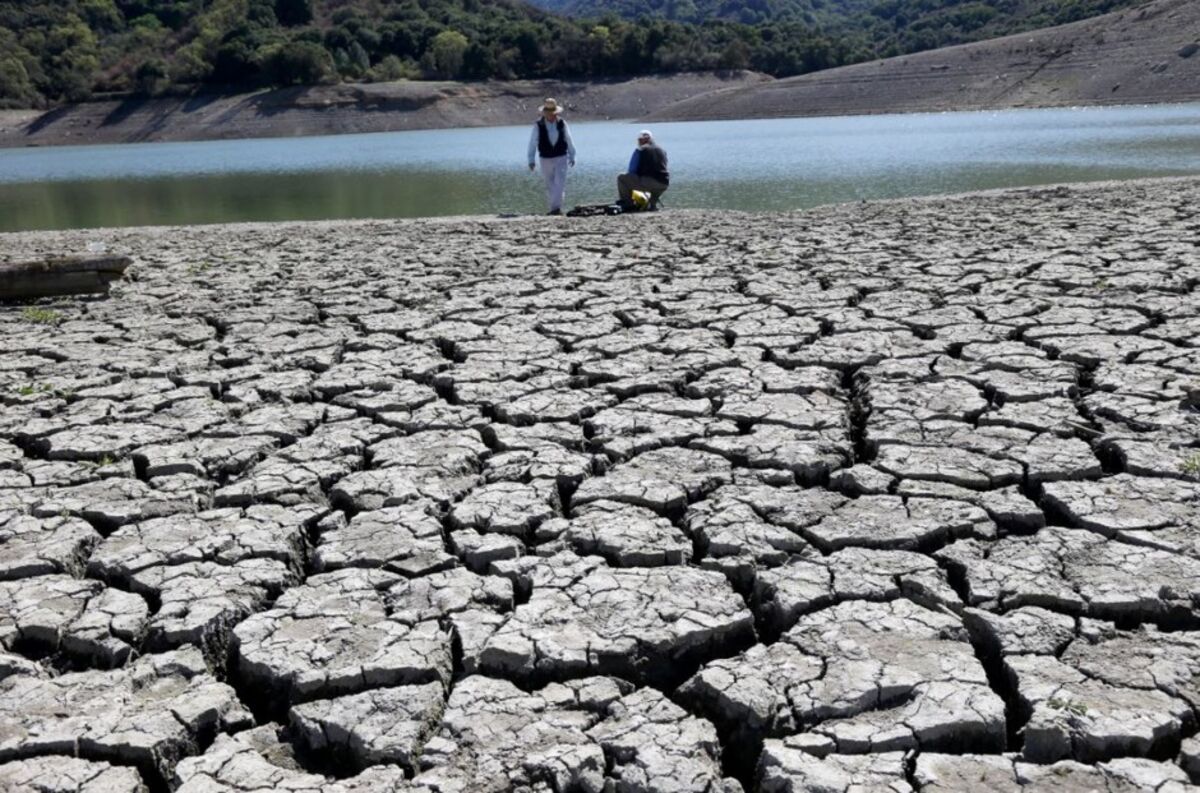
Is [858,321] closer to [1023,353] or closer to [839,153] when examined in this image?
[1023,353]

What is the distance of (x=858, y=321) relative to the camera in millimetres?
5520

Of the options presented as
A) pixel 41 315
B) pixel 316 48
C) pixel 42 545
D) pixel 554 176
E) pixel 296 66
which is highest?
pixel 316 48

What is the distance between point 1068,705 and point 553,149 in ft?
31.2

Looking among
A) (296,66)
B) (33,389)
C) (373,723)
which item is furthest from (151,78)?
(373,723)

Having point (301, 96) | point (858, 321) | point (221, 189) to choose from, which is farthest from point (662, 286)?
point (301, 96)

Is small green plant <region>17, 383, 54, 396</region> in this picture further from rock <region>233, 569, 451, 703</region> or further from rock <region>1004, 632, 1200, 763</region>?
rock <region>1004, 632, 1200, 763</region>

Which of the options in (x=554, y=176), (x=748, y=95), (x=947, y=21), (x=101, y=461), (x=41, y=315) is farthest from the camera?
(x=947, y=21)

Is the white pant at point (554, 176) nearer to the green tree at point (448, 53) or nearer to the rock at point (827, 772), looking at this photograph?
the rock at point (827, 772)

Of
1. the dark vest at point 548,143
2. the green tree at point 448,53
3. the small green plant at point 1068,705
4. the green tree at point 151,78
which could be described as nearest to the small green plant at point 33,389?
the small green plant at point 1068,705

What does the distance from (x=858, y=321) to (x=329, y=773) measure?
3.82m

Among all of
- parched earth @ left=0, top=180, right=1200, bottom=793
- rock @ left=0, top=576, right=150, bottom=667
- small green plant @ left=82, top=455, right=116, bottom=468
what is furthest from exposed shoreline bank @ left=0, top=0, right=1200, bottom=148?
rock @ left=0, top=576, right=150, bottom=667

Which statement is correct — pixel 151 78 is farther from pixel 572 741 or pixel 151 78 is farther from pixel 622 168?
pixel 572 741

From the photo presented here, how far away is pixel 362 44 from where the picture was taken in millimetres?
68250

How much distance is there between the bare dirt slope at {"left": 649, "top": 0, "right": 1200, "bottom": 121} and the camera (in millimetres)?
38781
